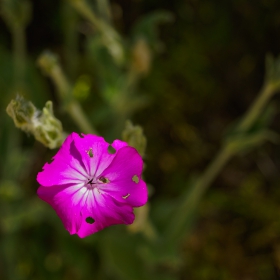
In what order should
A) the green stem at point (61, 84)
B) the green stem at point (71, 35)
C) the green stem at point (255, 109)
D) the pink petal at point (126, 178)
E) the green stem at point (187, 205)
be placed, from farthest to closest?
the green stem at point (71, 35), the green stem at point (187, 205), the green stem at point (255, 109), the green stem at point (61, 84), the pink petal at point (126, 178)

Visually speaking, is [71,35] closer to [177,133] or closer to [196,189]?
[177,133]

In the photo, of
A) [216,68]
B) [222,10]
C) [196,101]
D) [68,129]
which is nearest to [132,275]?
[68,129]

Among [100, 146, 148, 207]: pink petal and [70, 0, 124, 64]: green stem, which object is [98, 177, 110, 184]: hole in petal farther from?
[70, 0, 124, 64]: green stem

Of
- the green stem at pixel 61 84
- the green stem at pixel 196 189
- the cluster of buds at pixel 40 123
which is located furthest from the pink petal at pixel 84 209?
the green stem at pixel 196 189

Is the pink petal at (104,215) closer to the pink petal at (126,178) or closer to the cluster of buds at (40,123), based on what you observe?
the pink petal at (126,178)

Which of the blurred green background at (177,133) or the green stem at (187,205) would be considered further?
the blurred green background at (177,133)

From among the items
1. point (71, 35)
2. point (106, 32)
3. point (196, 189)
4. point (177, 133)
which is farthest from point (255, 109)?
point (71, 35)
